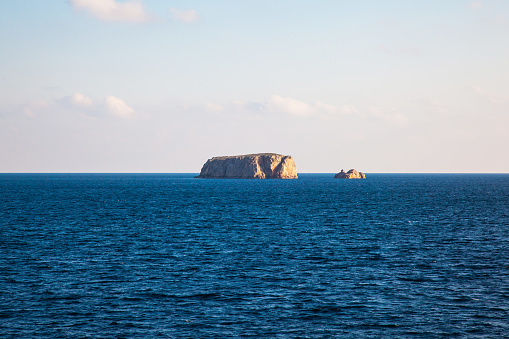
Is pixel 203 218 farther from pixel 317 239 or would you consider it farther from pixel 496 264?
pixel 496 264

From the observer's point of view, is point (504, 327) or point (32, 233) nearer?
point (504, 327)

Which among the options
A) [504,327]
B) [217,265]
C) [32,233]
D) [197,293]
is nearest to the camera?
[504,327]

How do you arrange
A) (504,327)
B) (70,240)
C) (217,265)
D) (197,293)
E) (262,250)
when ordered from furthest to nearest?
(70,240) → (262,250) → (217,265) → (197,293) → (504,327)

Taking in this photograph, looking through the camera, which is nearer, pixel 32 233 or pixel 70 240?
pixel 70 240

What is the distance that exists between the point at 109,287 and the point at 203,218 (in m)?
42.0

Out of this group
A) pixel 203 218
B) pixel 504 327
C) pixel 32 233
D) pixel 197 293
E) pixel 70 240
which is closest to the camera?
pixel 504 327

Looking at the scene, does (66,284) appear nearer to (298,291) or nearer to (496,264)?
(298,291)

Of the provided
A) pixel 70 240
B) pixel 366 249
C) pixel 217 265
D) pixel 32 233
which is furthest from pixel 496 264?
pixel 32 233

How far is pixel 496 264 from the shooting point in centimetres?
3753

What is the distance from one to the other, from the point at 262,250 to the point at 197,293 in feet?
51.0

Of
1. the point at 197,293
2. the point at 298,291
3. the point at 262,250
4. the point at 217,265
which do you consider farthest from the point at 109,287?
the point at 262,250

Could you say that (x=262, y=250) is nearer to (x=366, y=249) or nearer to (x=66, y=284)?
(x=366, y=249)

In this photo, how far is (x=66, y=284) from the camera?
102ft

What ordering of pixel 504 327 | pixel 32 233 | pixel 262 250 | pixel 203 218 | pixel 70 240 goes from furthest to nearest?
pixel 203 218
pixel 32 233
pixel 70 240
pixel 262 250
pixel 504 327
